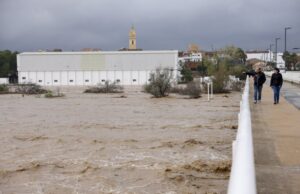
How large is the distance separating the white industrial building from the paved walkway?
98.2 metres

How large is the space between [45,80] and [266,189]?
10996 centimetres

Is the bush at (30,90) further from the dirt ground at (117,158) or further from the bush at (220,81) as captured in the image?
the dirt ground at (117,158)

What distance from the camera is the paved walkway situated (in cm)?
802

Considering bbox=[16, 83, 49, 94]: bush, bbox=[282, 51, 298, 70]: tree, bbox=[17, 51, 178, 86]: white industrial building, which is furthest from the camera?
bbox=[282, 51, 298, 70]: tree

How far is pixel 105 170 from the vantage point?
12031 millimetres

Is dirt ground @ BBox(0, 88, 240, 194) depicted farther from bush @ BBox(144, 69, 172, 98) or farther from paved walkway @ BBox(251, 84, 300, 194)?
bush @ BBox(144, 69, 172, 98)

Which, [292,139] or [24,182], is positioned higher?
[292,139]

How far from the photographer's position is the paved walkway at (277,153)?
8.02 m

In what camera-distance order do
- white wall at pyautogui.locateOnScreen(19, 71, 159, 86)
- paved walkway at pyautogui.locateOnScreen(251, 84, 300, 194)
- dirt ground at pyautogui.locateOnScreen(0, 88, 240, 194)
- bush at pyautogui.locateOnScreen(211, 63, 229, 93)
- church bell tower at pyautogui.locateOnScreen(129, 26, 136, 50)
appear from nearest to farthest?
paved walkway at pyautogui.locateOnScreen(251, 84, 300, 194), dirt ground at pyautogui.locateOnScreen(0, 88, 240, 194), bush at pyautogui.locateOnScreen(211, 63, 229, 93), white wall at pyautogui.locateOnScreen(19, 71, 159, 86), church bell tower at pyautogui.locateOnScreen(129, 26, 136, 50)

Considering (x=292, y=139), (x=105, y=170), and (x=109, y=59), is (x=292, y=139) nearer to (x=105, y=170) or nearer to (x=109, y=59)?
(x=105, y=170)

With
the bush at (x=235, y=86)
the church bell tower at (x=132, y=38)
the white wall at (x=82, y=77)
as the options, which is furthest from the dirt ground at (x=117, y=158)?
the church bell tower at (x=132, y=38)

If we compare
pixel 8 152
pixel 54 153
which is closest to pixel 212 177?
pixel 54 153

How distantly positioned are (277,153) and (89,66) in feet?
353

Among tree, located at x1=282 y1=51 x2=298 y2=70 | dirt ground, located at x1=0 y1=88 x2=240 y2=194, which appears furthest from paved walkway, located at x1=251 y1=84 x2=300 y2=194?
tree, located at x1=282 y1=51 x2=298 y2=70
